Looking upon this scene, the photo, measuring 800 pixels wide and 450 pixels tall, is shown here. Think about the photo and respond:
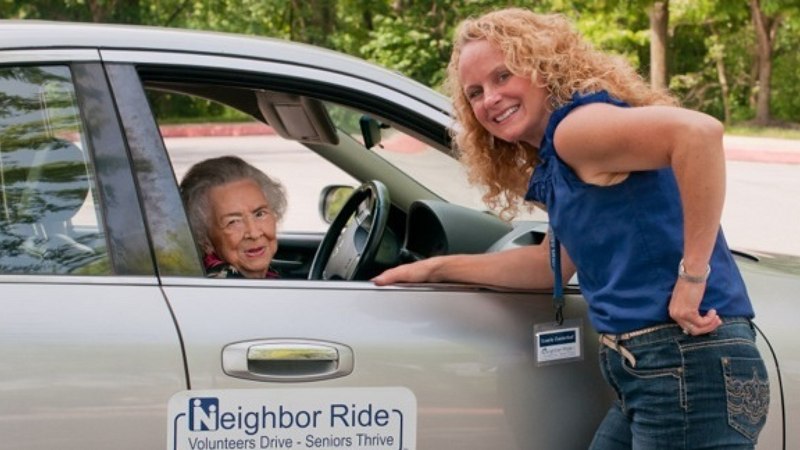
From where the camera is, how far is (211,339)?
2477 mm

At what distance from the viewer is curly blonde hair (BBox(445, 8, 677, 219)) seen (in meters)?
2.54

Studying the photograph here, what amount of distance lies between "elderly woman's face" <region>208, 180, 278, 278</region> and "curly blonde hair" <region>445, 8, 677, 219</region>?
699mm

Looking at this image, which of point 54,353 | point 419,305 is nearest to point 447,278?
point 419,305

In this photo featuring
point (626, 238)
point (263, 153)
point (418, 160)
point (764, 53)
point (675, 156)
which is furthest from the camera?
point (764, 53)

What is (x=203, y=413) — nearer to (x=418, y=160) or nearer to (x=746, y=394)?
(x=746, y=394)

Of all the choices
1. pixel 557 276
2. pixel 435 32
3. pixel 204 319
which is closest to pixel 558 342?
pixel 557 276

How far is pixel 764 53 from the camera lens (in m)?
25.5

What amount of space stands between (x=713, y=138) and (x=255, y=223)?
1355 millimetres

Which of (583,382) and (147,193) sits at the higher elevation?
(147,193)

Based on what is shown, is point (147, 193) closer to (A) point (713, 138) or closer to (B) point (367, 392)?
(B) point (367, 392)

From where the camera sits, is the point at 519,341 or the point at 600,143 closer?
the point at 600,143

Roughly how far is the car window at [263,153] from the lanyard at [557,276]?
4.28 m

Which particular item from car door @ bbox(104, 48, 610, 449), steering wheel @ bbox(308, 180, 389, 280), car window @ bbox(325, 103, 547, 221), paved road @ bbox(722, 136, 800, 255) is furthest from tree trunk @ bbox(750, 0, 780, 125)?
car door @ bbox(104, 48, 610, 449)

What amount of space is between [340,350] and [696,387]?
73 cm
